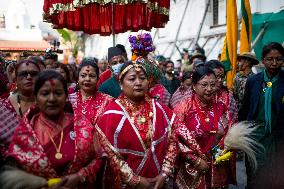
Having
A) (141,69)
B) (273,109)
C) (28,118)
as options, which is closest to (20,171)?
(28,118)

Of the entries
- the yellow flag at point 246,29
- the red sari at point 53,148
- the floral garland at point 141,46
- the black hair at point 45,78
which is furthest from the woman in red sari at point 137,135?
the yellow flag at point 246,29

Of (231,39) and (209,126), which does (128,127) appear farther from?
(231,39)

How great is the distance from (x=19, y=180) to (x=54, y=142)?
40cm

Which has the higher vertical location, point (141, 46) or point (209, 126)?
point (141, 46)

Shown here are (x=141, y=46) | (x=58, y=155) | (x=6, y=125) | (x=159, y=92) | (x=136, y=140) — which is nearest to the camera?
(x=58, y=155)

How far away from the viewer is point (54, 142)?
2887 mm

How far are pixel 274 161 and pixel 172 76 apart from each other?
506 cm

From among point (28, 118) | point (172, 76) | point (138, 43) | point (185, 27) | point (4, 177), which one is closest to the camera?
point (4, 177)

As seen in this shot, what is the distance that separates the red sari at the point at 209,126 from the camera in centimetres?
448

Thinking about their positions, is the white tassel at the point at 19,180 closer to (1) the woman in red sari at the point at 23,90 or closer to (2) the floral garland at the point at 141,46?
(1) the woman in red sari at the point at 23,90

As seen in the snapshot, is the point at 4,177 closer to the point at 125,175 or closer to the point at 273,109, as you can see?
the point at 125,175

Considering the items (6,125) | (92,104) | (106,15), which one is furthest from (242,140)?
(106,15)

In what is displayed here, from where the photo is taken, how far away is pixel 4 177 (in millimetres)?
2662

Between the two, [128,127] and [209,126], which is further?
[209,126]
